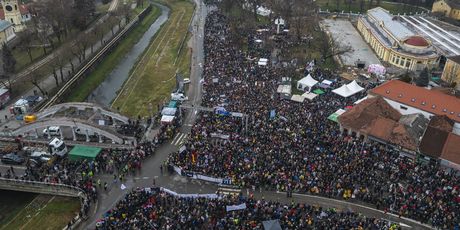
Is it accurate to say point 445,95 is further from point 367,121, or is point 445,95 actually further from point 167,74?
point 167,74

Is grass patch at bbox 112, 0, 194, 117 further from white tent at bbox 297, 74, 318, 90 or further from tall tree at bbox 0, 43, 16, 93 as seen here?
white tent at bbox 297, 74, 318, 90

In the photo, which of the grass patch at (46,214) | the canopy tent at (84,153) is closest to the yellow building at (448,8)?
the canopy tent at (84,153)

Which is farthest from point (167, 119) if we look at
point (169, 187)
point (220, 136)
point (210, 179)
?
point (210, 179)

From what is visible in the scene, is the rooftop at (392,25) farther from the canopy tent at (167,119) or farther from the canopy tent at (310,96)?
the canopy tent at (167,119)

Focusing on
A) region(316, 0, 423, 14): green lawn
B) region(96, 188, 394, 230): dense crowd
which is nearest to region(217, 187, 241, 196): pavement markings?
region(96, 188, 394, 230): dense crowd

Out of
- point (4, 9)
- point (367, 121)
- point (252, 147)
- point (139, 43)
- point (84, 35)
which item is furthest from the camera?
point (139, 43)

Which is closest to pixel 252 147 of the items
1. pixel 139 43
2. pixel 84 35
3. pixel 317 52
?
pixel 317 52
